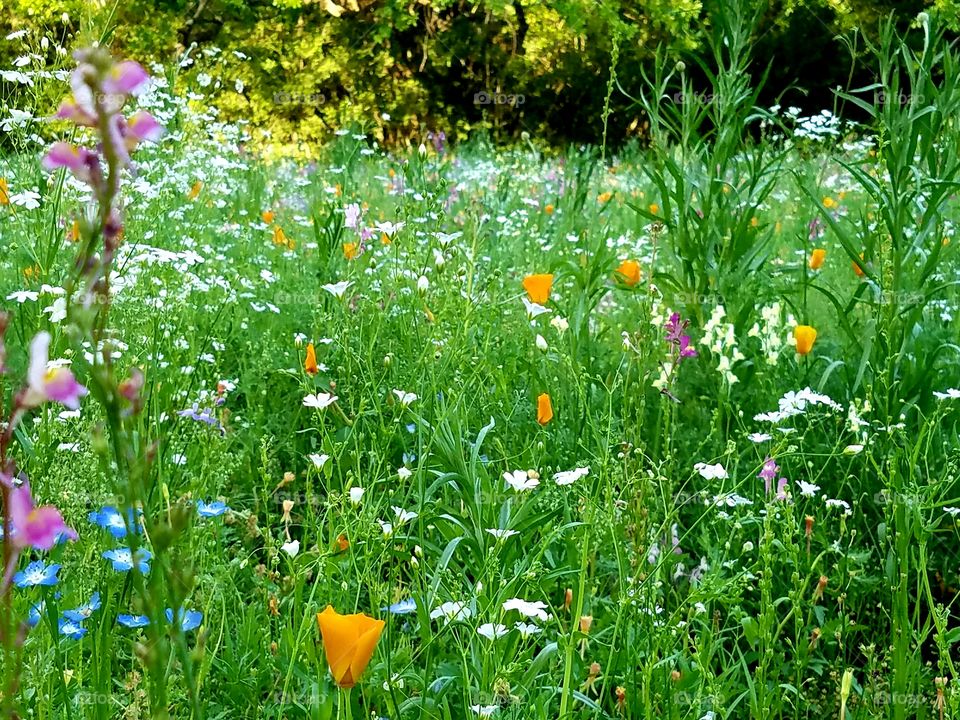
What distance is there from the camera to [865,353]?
234 cm

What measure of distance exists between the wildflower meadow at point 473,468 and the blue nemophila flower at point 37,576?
0.01m

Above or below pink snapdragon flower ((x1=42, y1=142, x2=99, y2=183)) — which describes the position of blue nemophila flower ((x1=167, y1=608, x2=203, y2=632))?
below

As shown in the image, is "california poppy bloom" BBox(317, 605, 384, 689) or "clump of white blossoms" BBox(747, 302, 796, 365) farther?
"clump of white blossoms" BBox(747, 302, 796, 365)

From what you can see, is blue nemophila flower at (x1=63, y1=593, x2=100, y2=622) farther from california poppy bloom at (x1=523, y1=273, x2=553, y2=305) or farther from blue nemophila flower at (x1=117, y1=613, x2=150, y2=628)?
california poppy bloom at (x1=523, y1=273, x2=553, y2=305)

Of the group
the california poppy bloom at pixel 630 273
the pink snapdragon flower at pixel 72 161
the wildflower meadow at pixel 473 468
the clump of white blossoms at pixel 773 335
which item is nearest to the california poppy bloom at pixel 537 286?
the wildflower meadow at pixel 473 468

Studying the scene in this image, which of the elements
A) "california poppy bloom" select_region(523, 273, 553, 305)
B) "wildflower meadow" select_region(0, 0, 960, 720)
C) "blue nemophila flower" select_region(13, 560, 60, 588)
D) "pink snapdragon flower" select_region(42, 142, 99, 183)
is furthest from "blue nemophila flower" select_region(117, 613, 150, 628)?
"california poppy bloom" select_region(523, 273, 553, 305)

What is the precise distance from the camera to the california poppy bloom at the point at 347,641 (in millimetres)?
1098

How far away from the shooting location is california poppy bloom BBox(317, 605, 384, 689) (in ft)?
3.60

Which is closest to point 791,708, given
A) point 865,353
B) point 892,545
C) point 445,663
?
point 892,545

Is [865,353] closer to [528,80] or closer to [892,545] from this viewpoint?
[892,545]

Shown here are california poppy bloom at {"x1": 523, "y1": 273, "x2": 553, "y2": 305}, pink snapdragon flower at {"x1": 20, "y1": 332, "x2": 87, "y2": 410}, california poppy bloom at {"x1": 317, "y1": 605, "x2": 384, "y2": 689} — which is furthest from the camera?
california poppy bloom at {"x1": 523, "y1": 273, "x2": 553, "y2": 305}

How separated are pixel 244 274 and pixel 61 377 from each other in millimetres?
3380

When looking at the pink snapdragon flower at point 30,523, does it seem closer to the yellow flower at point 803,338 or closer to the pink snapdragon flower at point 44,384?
the pink snapdragon flower at point 44,384

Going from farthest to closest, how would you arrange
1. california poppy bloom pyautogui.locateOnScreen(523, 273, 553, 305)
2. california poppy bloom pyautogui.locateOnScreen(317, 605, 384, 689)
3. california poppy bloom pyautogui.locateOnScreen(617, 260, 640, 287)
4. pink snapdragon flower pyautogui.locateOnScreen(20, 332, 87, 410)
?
california poppy bloom pyautogui.locateOnScreen(617, 260, 640, 287) → california poppy bloom pyautogui.locateOnScreen(523, 273, 553, 305) → california poppy bloom pyautogui.locateOnScreen(317, 605, 384, 689) → pink snapdragon flower pyautogui.locateOnScreen(20, 332, 87, 410)
